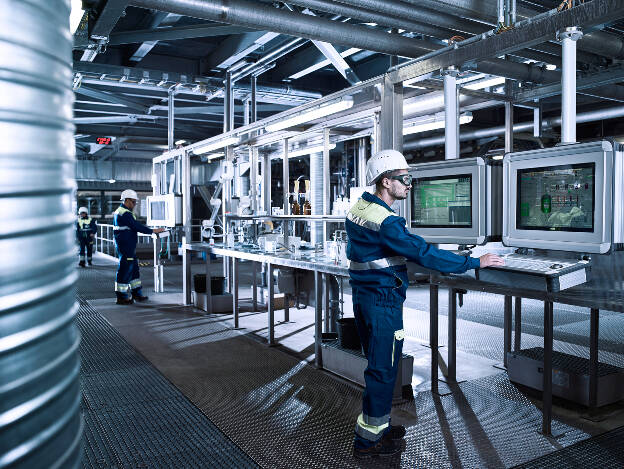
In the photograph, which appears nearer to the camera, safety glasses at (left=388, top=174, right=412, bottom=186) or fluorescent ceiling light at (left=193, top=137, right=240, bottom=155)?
safety glasses at (left=388, top=174, right=412, bottom=186)

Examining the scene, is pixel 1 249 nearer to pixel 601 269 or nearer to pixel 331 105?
pixel 601 269

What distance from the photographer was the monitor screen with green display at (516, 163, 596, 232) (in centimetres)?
255

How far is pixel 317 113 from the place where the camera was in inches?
173

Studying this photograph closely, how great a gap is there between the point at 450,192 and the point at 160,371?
102 inches

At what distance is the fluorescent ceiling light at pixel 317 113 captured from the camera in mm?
4093

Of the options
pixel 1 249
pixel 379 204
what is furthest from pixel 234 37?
pixel 1 249

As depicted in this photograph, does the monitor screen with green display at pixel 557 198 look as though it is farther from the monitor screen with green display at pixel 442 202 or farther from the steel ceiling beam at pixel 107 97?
the steel ceiling beam at pixel 107 97

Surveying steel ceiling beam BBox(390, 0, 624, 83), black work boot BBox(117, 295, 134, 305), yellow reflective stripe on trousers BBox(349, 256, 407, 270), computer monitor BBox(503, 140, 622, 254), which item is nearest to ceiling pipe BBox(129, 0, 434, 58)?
steel ceiling beam BBox(390, 0, 624, 83)

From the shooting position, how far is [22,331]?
2.36 ft

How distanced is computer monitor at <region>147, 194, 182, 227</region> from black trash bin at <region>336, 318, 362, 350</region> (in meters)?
3.87

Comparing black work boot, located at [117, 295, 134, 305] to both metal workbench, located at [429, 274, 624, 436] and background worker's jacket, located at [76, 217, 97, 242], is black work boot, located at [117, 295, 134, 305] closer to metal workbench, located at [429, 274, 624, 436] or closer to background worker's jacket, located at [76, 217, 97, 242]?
metal workbench, located at [429, 274, 624, 436]

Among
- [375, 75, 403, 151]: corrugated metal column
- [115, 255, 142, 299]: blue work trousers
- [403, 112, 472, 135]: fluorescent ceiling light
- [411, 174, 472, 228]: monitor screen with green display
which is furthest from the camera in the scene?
[115, 255, 142, 299]: blue work trousers

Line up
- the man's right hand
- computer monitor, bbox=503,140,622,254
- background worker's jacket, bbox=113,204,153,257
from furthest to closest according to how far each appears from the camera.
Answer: background worker's jacket, bbox=113,204,153,257 < the man's right hand < computer monitor, bbox=503,140,622,254

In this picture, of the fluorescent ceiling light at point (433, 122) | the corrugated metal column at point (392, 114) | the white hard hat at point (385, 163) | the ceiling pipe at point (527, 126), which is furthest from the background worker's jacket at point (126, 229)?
the ceiling pipe at point (527, 126)
